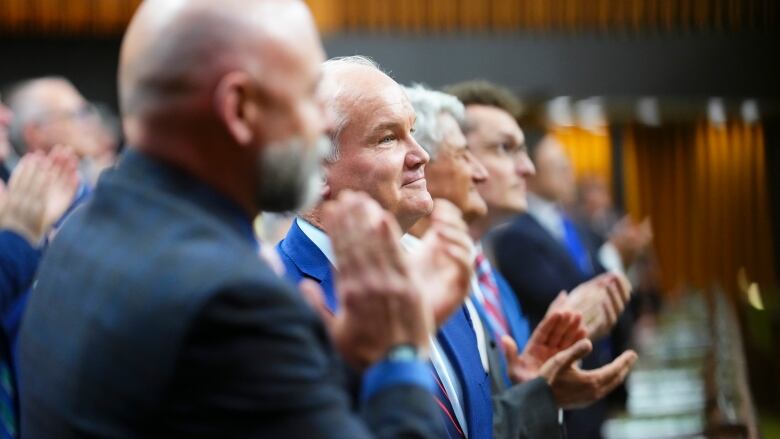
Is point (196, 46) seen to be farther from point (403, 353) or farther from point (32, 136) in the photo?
point (32, 136)

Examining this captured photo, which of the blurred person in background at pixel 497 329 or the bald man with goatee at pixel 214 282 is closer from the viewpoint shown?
the bald man with goatee at pixel 214 282

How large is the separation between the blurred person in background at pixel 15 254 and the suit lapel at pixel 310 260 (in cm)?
109

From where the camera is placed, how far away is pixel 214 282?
4.01 ft

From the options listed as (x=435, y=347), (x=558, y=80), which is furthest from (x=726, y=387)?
(x=558, y=80)

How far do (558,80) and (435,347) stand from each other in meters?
10.4

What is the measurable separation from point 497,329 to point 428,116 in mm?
634

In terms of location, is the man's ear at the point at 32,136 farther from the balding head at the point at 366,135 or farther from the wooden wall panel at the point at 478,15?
the wooden wall panel at the point at 478,15

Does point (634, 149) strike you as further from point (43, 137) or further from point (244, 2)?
point (244, 2)

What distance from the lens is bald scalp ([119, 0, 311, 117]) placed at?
1312 millimetres

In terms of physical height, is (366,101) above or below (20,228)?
above

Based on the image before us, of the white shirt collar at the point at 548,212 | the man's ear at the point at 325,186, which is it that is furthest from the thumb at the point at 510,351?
Result: the white shirt collar at the point at 548,212

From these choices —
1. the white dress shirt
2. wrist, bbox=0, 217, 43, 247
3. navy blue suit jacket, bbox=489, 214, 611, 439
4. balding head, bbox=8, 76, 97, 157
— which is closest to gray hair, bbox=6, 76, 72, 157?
balding head, bbox=8, 76, 97, 157

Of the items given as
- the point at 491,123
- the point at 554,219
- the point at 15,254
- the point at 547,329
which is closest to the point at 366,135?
the point at 547,329

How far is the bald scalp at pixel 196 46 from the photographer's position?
1312mm
